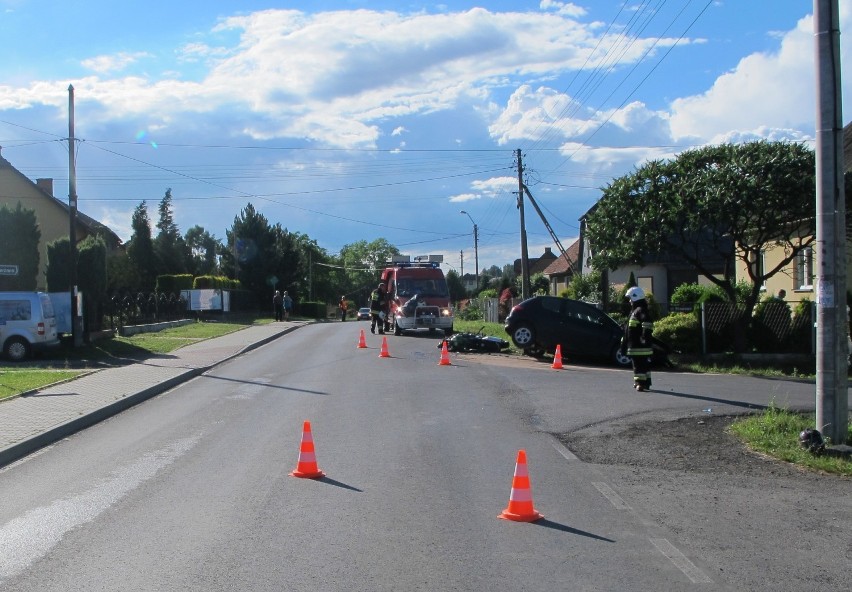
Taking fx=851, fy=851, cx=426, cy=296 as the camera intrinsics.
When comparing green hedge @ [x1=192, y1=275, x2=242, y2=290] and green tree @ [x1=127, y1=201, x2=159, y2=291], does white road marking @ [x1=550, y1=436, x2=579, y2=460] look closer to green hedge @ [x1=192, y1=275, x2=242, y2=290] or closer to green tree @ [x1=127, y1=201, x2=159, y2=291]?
green hedge @ [x1=192, y1=275, x2=242, y2=290]

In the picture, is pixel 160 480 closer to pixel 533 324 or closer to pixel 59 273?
pixel 533 324

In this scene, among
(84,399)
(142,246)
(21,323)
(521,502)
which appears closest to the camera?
(521,502)

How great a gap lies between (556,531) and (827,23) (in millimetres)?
7086

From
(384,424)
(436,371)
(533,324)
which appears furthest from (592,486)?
(533,324)

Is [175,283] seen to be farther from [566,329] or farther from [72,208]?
[566,329]

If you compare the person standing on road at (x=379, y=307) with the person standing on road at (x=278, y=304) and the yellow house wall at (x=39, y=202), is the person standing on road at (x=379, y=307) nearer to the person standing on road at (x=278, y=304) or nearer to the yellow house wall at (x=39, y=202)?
the person standing on road at (x=278, y=304)

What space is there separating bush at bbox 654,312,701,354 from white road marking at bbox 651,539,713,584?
599 inches

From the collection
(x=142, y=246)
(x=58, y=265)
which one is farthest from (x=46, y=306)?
(x=142, y=246)

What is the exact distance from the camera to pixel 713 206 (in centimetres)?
1991

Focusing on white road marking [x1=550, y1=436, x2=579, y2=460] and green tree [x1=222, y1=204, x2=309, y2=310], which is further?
green tree [x1=222, y1=204, x2=309, y2=310]

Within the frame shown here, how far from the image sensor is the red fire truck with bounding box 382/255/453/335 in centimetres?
3159

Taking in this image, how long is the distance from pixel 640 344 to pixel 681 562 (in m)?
9.32

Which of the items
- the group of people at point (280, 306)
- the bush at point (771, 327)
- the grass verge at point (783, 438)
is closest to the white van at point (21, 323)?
the grass verge at point (783, 438)

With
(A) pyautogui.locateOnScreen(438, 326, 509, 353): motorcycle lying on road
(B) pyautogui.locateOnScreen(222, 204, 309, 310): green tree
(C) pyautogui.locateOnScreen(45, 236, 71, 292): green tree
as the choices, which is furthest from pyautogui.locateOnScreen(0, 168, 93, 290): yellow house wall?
(A) pyautogui.locateOnScreen(438, 326, 509, 353): motorcycle lying on road
